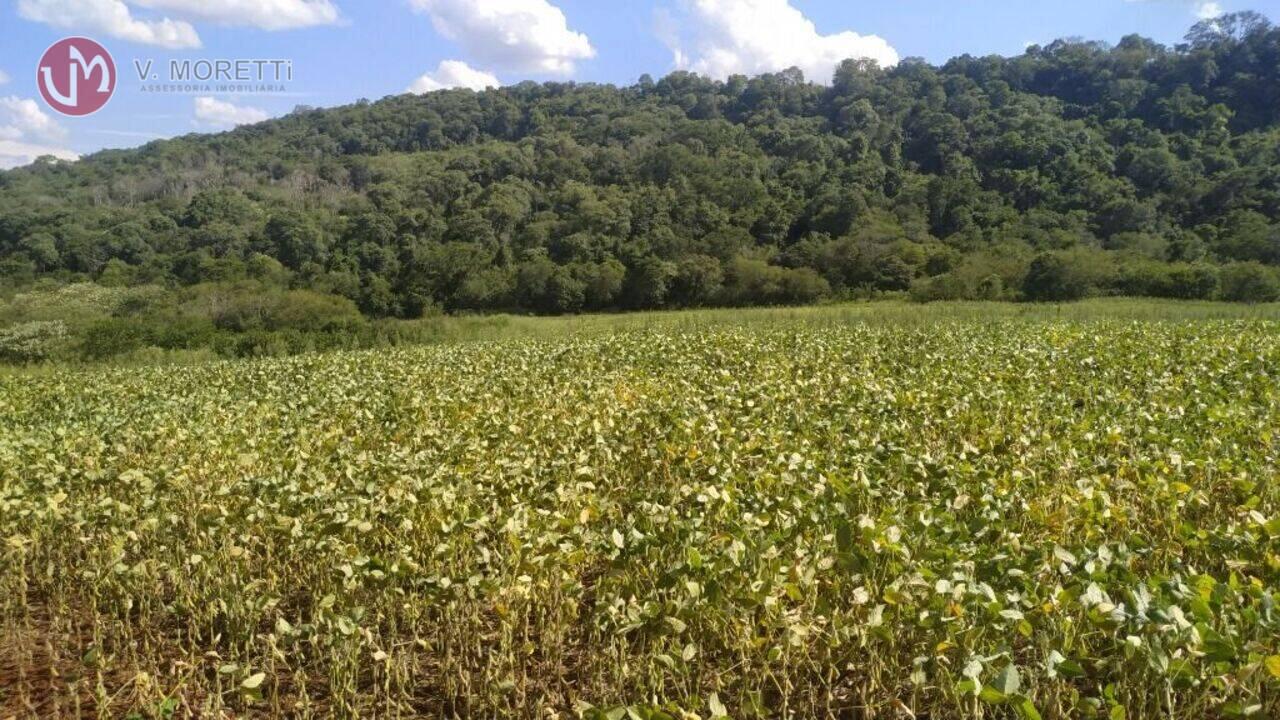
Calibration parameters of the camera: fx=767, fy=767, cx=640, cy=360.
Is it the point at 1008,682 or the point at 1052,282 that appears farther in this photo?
the point at 1052,282

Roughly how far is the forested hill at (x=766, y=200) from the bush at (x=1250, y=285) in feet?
0.35

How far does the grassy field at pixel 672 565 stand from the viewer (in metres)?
3.12

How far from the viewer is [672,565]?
3.96 m

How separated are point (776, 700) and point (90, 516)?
464 cm

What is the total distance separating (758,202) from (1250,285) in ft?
110

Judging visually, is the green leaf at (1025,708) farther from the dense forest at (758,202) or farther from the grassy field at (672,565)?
the dense forest at (758,202)

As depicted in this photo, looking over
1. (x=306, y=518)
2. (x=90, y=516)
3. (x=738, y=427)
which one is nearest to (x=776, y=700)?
(x=306, y=518)

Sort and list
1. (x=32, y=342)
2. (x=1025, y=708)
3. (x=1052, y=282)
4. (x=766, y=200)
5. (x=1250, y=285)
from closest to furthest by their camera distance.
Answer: (x=1025, y=708)
(x=32, y=342)
(x=1250, y=285)
(x=1052, y=282)
(x=766, y=200)

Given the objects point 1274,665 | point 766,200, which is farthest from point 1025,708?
point 766,200

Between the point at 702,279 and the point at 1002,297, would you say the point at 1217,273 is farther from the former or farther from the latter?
the point at 702,279

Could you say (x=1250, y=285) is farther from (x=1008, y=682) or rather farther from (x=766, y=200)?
(x=1008, y=682)

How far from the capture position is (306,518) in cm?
483

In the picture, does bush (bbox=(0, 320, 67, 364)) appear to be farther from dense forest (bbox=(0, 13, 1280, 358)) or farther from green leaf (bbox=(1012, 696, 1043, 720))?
green leaf (bbox=(1012, 696, 1043, 720))

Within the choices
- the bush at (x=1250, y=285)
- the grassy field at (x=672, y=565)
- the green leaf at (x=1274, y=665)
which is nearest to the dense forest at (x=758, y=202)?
the bush at (x=1250, y=285)
